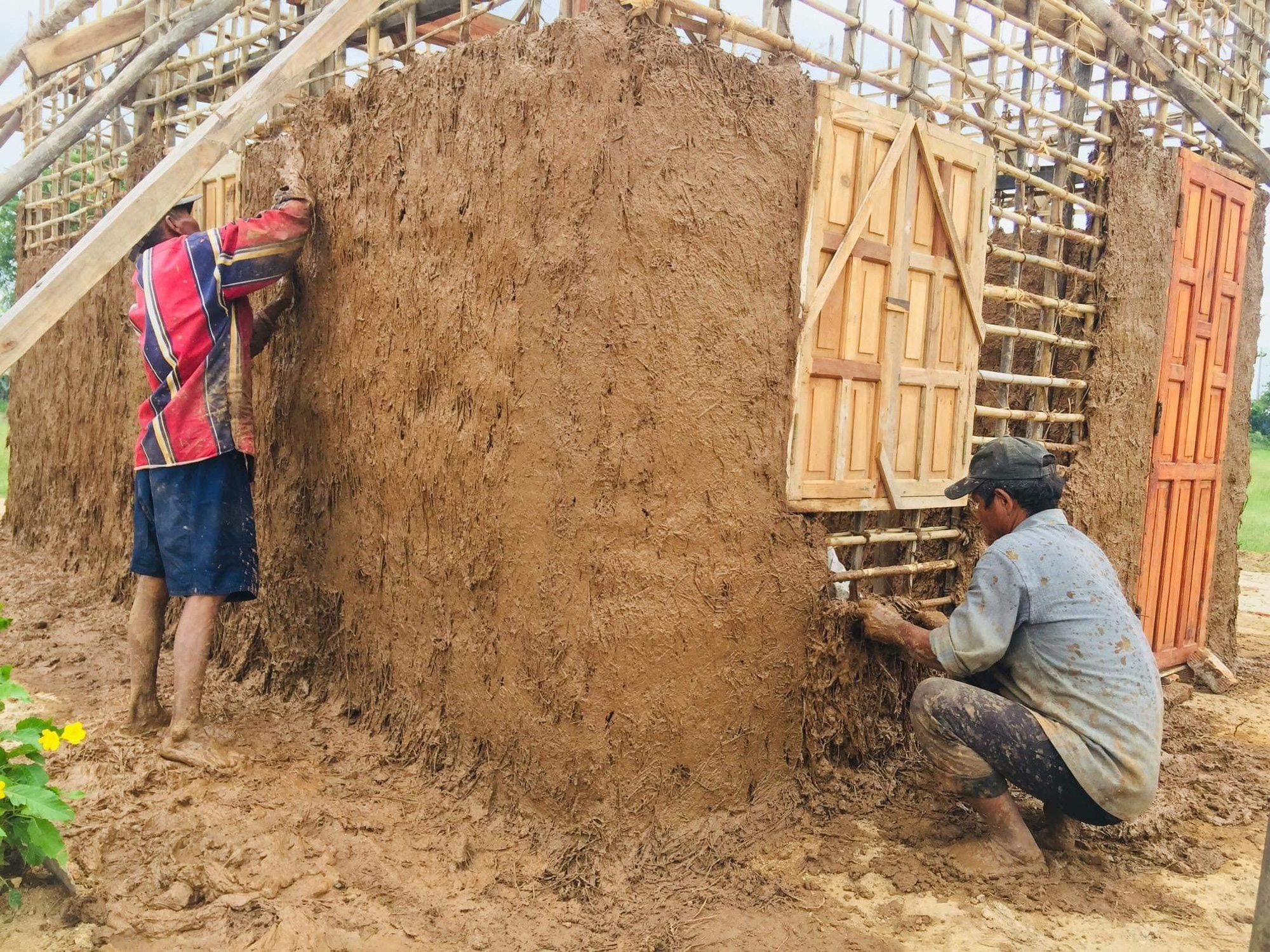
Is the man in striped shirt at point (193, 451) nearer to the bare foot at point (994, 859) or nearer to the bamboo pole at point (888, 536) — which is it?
the bamboo pole at point (888, 536)

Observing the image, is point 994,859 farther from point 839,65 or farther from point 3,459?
point 3,459

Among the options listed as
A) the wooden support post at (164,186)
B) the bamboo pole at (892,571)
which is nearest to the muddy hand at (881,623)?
the bamboo pole at (892,571)

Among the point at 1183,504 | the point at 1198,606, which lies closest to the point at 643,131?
the point at 1183,504

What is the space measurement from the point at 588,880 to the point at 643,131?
2.26 meters

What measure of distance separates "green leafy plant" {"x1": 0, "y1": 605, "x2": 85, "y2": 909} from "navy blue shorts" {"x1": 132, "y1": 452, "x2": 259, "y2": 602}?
106cm

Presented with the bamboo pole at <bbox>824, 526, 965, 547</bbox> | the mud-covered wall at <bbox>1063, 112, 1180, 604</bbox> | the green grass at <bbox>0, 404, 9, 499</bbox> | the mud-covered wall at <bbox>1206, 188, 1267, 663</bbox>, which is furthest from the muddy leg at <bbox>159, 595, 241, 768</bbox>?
the green grass at <bbox>0, 404, 9, 499</bbox>

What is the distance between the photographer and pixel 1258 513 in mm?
15344

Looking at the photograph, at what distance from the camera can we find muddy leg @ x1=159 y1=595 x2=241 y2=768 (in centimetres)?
365

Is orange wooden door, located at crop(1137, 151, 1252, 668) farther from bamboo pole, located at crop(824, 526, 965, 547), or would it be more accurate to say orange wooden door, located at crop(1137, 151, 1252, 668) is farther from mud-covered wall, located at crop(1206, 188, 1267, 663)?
bamboo pole, located at crop(824, 526, 965, 547)

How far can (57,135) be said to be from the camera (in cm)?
504

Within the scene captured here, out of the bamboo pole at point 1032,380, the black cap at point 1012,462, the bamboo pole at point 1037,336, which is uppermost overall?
the bamboo pole at point 1037,336

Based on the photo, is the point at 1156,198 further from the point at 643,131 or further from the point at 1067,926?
the point at 1067,926

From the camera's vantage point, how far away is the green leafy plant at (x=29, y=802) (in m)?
2.47

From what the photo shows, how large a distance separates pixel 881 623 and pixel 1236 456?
366 centimetres
